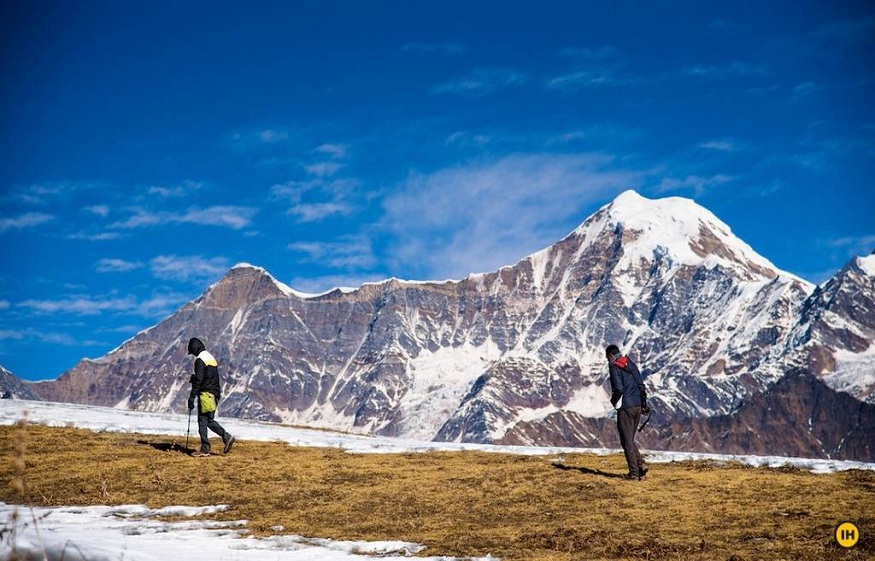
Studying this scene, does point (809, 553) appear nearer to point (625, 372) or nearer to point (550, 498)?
point (550, 498)

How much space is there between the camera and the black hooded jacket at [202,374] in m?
27.7

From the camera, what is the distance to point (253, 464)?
1019 inches

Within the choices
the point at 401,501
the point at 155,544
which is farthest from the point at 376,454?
the point at 155,544

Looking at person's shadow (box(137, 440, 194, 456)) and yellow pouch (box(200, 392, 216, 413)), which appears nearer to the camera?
yellow pouch (box(200, 392, 216, 413))

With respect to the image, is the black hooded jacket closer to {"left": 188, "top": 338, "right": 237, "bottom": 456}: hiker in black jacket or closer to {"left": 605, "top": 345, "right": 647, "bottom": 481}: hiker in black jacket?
{"left": 188, "top": 338, "right": 237, "bottom": 456}: hiker in black jacket

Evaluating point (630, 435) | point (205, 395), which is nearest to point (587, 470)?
point (630, 435)

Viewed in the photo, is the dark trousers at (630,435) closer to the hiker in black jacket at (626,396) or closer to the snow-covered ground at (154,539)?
the hiker in black jacket at (626,396)

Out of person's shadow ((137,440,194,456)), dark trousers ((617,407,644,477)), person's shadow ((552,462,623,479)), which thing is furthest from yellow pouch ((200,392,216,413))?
dark trousers ((617,407,644,477))

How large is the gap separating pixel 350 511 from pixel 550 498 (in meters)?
4.46

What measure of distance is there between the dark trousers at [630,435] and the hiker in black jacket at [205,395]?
11.7m

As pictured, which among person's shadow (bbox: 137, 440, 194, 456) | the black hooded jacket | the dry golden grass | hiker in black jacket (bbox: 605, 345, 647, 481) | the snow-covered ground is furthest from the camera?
person's shadow (bbox: 137, 440, 194, 456)

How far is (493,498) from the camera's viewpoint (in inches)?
818

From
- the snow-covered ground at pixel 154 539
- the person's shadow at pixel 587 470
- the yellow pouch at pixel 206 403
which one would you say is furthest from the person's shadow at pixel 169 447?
the person's shadow at pixel 587 470

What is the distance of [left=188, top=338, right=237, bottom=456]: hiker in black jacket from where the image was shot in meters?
27.4
